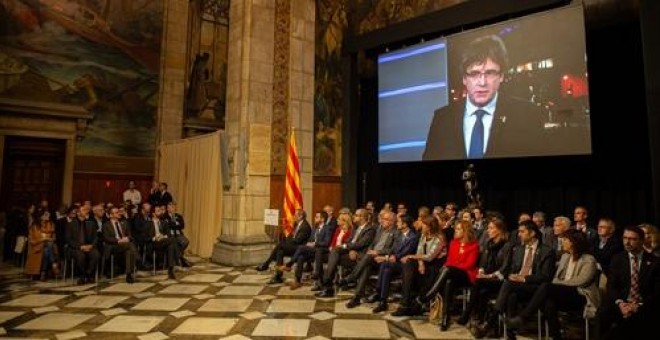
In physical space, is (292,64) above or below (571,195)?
above

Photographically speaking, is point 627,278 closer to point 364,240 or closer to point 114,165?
point 364,240

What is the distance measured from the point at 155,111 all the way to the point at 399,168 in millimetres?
6806

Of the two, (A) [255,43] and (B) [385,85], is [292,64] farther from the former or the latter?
(B) [385,85]

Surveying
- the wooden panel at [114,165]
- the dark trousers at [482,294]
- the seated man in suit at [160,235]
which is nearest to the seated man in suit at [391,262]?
the dark trousers at [482,294]

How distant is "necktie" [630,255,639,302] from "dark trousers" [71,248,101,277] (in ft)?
21.8

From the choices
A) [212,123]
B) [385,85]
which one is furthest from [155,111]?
[385,85]

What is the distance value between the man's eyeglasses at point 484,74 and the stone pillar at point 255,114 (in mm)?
3475

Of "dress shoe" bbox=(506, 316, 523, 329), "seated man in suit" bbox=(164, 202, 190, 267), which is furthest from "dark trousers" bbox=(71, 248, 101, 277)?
"dress shoe" bbox=(506, 316, 523, 329)

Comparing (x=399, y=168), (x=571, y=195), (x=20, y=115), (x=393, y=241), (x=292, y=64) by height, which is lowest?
(x=393, y=241)

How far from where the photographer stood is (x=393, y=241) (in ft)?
17.9

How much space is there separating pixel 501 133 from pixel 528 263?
113 inches

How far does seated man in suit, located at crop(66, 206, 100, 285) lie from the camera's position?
6254 millimetres

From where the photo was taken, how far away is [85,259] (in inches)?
249

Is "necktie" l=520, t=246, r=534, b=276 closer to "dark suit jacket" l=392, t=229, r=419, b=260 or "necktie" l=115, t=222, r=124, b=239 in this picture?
"dark suit jacket" l=392, t=229, r=419, b=260
